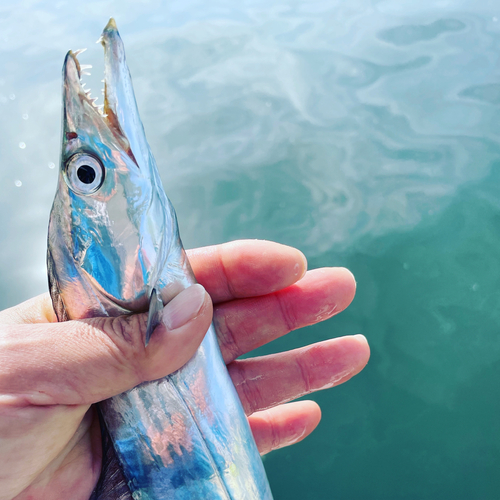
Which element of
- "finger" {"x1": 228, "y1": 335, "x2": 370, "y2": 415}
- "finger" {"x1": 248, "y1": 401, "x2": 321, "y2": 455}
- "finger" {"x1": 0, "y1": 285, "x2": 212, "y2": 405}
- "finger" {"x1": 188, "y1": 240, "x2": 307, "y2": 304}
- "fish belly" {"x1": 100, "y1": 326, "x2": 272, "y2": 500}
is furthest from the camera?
"finger" {"x1": 248, "y1": 401, "x2": 321, "y2": 455}

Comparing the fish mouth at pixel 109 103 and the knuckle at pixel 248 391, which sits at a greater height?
the fish mouth at pixel 109 103

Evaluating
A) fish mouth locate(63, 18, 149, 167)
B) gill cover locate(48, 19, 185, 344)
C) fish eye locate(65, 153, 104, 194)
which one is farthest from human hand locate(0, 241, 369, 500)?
fish mouth locate(63, 18, 149, 167)

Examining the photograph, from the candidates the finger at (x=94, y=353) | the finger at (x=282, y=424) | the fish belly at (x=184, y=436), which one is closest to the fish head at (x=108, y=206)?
the finger at (x=94, y=353)

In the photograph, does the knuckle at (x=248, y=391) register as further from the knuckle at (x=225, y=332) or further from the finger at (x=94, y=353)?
the finger at (x=94, y=353)

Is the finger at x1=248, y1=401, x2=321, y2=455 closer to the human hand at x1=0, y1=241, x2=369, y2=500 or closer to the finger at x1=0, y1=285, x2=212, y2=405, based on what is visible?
the human hand at x1=0, y1=241, x2=369, y2=500

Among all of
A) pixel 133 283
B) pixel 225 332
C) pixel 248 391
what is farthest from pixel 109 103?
pixel 248 391

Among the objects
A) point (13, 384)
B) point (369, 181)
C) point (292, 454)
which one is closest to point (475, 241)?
point (369, 181)

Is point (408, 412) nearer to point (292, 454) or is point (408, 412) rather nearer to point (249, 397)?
point (292, 454)
